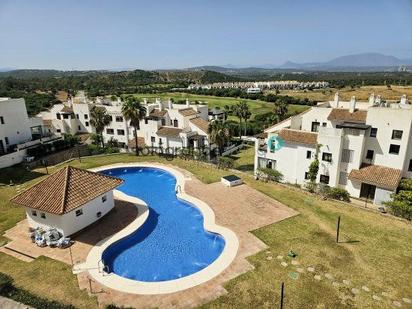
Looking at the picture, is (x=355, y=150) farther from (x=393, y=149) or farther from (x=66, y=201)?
(x=66, y=201)

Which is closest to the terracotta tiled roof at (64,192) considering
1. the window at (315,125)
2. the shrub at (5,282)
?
the shrub at (5,282)

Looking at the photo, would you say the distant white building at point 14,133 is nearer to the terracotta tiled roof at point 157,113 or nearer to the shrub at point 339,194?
the terracotta tiled roof at point 157,113

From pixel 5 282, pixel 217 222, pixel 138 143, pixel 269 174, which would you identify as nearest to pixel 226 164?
pixel 269 174

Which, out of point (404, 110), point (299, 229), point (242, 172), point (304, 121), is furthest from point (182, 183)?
point (404, 110)

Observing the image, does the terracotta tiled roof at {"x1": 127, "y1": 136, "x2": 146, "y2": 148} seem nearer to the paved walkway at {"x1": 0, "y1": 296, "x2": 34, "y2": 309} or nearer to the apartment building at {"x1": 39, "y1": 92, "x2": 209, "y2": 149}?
the apartment building at {"x1": 39, "y1": 92, "x2": 209, "y2": 149}

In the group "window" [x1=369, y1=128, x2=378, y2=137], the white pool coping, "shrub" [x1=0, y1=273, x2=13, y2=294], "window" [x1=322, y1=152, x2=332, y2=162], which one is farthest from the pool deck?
"window" [x1=369, y1=128, x2=378, y2=137]

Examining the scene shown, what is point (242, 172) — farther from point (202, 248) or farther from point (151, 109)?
point (151, 109)
